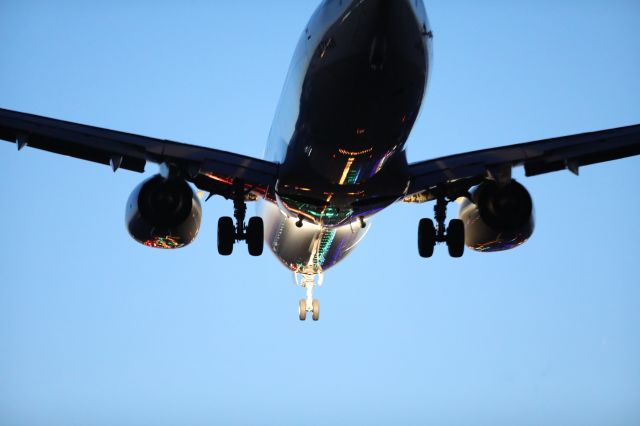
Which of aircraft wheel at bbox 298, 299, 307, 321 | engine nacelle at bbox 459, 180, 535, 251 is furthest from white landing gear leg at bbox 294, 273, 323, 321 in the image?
engine nacelle at bbox 459, 180, 535, 251

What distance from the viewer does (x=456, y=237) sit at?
1057 inches

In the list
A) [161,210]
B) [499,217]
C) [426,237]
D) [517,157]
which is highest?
[517,157]

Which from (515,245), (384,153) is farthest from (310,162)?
(515,245)

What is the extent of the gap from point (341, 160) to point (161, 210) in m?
5.46

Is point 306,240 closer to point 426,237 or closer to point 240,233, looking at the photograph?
point 240,233

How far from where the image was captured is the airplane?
1927 cm

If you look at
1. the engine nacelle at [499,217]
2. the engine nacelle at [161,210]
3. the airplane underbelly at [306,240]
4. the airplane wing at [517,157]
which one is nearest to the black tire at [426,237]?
the engine nacelle at [499,217]

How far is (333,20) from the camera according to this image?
1938 centimetres

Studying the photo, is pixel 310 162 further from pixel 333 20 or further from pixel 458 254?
pixel 458 254

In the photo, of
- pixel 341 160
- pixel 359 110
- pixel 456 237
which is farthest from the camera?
pixel 456 237

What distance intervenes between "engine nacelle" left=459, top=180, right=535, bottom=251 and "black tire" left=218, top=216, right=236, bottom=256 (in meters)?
6.78

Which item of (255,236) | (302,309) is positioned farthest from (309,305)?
(255,236)

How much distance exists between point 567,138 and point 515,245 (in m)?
3.38

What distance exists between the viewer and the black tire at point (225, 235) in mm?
26906
